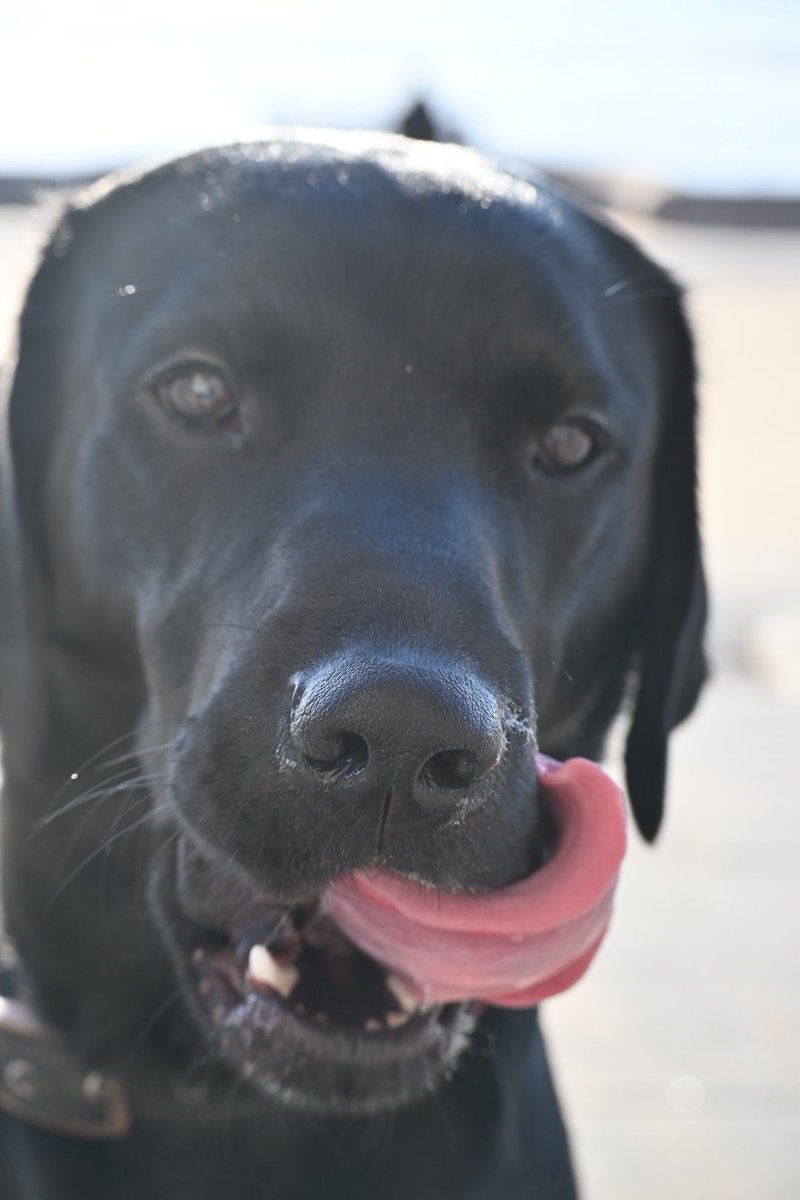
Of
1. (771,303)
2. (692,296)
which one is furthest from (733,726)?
(771,303)

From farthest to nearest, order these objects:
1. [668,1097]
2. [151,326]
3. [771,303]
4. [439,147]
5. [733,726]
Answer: [771,303] → [733,726] → [668,1097] → [439,147] → [151,326]

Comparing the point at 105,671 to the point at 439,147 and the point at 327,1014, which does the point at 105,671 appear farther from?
the point at 439,147

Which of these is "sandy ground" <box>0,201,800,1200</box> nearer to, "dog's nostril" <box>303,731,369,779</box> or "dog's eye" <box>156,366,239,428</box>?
"dog's eye" <box>156,366,239,428</box>

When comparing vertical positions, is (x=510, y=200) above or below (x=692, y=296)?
above

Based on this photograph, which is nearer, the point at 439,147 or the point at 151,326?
the point at 151,326

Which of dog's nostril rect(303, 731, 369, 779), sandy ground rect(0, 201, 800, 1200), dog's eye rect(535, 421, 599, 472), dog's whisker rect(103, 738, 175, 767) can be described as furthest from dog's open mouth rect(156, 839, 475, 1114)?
sandy ground rect(0, 201, 800, 1200)

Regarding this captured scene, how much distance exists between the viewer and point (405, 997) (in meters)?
1.93

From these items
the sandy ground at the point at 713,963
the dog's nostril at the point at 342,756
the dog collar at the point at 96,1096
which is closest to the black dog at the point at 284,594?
the dog collar at the point at 96,1096

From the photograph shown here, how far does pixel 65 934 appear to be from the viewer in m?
2.30

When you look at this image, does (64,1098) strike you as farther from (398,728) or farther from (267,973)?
(398,728)

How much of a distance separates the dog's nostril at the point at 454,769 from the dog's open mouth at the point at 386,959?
0.68ft

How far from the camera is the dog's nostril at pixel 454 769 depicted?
1.61 meters

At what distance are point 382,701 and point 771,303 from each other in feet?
43.3

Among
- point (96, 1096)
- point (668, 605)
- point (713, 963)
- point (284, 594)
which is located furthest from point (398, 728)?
point (713, 963)
